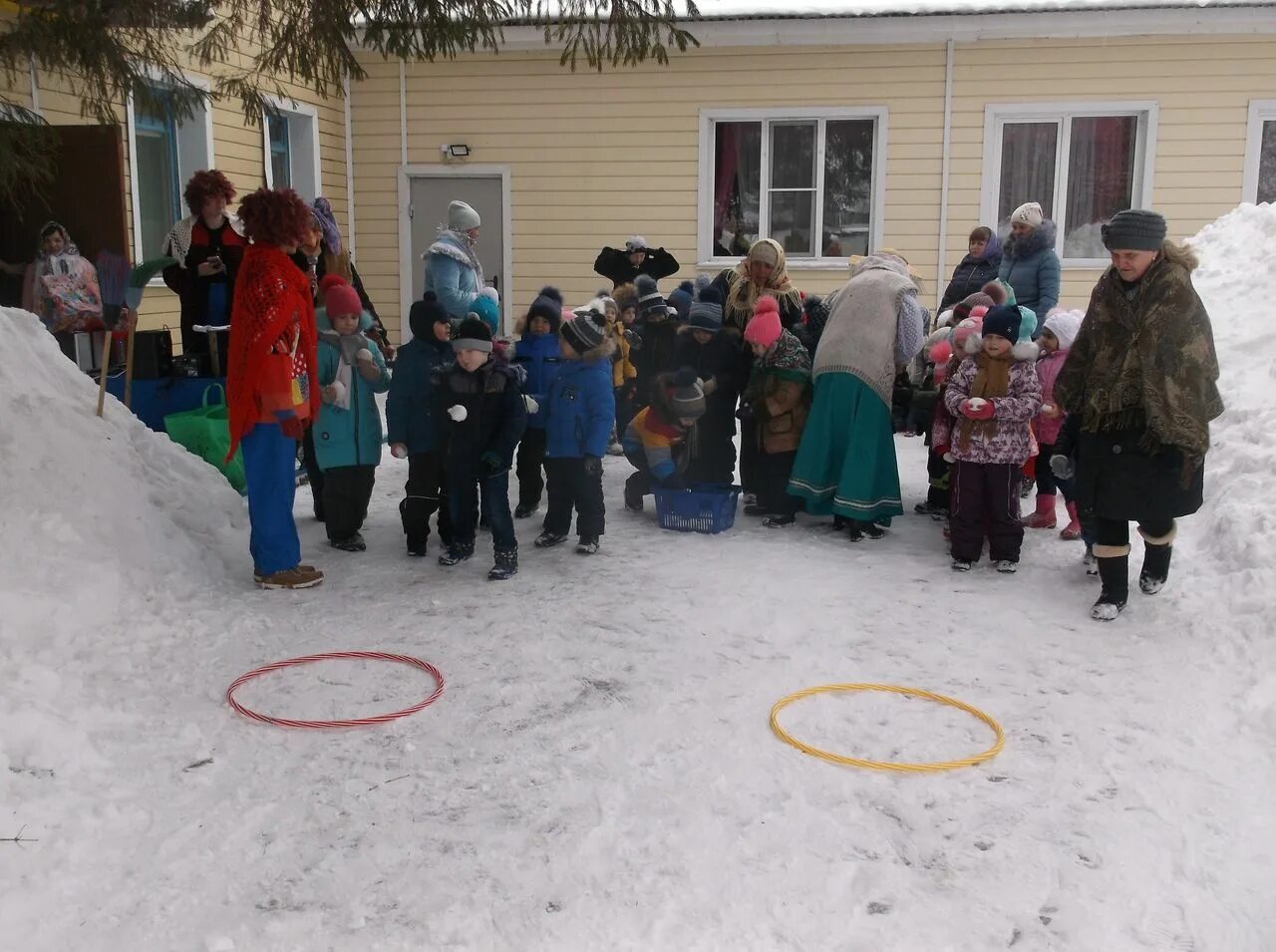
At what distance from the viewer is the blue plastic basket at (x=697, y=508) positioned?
21.6 ft

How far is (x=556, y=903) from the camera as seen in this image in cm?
286

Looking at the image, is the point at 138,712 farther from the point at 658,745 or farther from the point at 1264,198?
the point at 1264,198

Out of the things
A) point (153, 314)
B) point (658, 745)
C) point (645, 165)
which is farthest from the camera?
point (645, 165)

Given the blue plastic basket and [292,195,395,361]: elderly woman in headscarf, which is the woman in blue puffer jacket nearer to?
the blue plastic basket

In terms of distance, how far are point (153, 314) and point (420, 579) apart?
603 cm

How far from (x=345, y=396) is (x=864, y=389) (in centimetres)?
290

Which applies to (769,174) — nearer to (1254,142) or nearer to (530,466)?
(1254,142)

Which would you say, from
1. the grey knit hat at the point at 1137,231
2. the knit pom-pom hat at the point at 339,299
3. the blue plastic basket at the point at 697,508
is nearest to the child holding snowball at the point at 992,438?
the grey knit hat at the point at 1137,231

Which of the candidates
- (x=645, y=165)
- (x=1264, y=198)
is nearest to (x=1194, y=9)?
(x=1264, y=198)

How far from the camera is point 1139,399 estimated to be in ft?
15.9

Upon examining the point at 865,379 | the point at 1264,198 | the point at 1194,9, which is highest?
the point at 1194,9

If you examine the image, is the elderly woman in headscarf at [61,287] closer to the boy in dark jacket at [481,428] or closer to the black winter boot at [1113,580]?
the boy in dark jacket at [481,428]

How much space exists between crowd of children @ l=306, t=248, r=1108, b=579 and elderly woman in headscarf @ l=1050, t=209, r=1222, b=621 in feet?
0.95

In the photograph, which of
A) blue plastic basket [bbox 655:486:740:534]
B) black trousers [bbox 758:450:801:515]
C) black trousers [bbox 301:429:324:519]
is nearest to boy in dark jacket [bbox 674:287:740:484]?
black trousers [bbox 758:450:801:515]
